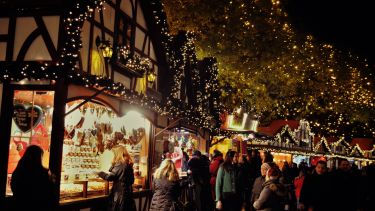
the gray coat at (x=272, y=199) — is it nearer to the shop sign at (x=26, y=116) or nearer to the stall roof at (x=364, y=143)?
the shop sign at (x=26, y=116)

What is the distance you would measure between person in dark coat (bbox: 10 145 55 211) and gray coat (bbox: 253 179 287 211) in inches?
143

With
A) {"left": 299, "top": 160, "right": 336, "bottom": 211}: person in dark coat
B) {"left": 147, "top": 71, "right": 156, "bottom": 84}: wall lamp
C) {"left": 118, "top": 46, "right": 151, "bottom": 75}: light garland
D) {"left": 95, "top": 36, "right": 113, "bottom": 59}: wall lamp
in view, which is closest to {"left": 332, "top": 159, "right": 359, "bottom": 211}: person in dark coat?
{"left": 299, "top": 160, "right": 336, "bottom": 211}: person in dark coat

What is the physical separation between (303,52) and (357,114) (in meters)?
7.23

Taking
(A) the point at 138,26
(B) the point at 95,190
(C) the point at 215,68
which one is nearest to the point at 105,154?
(B) the point at 95,190

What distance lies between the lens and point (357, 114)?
90.4 ft

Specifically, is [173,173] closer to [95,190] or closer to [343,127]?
[95,190]

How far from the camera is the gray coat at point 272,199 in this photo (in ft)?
25.9

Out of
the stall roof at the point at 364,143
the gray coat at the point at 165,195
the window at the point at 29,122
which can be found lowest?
the gray coat at the point at 165,195

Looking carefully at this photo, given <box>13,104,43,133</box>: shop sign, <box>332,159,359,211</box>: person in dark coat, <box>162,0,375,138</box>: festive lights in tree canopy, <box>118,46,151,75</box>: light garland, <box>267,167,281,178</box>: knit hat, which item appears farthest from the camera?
<box>162,0,375,138</box>: festive lights in tree canopy

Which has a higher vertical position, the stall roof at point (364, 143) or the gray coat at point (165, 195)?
the stall roof at point (364, 143)

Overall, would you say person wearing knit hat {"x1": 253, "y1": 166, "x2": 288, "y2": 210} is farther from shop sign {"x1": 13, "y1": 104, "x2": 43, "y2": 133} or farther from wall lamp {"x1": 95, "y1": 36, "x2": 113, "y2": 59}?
wall lamp {"x1": 95, "y1": 36, "x2": 113, "y2": 59}

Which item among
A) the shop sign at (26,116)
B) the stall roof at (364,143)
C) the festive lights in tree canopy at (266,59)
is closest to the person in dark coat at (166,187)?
the shop sign at (26,116)

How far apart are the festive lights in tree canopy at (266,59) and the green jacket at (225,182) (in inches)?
441

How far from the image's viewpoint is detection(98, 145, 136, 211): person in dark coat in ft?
32.8
